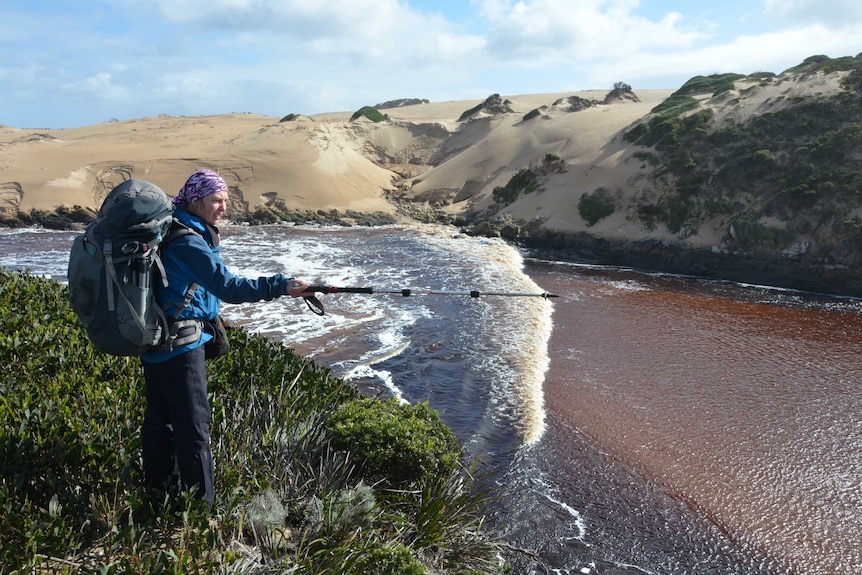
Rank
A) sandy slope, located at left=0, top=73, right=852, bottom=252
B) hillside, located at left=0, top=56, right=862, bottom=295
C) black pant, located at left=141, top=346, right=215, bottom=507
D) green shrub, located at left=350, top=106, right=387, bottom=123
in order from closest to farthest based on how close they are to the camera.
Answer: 1. black pant, located at left=141, top=346, right=215, bottom=507
2. hillside, located at left=0, top=56, right=862, bottom=295
3. sandy slope, located at left=0, top=73, right=852, bottom=252
4. green shrub, located at left=350, top=106, right=387, bottom=123

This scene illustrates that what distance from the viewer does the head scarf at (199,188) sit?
138 inches

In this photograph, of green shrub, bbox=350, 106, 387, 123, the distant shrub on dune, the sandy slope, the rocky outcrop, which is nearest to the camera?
the rocky outcrop

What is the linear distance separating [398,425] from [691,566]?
2.66 m

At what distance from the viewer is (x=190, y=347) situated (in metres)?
3.39

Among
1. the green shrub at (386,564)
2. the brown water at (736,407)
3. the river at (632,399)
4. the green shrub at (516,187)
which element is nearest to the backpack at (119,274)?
the green shrub at (386,564)

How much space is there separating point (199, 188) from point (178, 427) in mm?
1300

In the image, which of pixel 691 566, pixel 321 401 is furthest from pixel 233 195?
pixel 691 566

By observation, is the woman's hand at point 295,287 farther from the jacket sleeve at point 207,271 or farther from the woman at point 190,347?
the jacket sleeve at point 207,271

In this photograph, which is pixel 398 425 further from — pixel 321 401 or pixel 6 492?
pixel 6 492

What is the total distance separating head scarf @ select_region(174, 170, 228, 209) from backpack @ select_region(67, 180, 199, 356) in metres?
0.38

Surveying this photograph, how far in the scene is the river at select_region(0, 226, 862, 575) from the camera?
5539 mm

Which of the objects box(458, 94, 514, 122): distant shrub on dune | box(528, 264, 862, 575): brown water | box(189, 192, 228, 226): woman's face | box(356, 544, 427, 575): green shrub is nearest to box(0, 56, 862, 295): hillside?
box(458, 94, 514, 122): distant shrub on dune

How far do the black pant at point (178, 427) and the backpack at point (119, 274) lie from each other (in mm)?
307

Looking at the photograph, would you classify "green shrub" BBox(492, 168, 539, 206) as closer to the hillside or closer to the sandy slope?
the hillside
